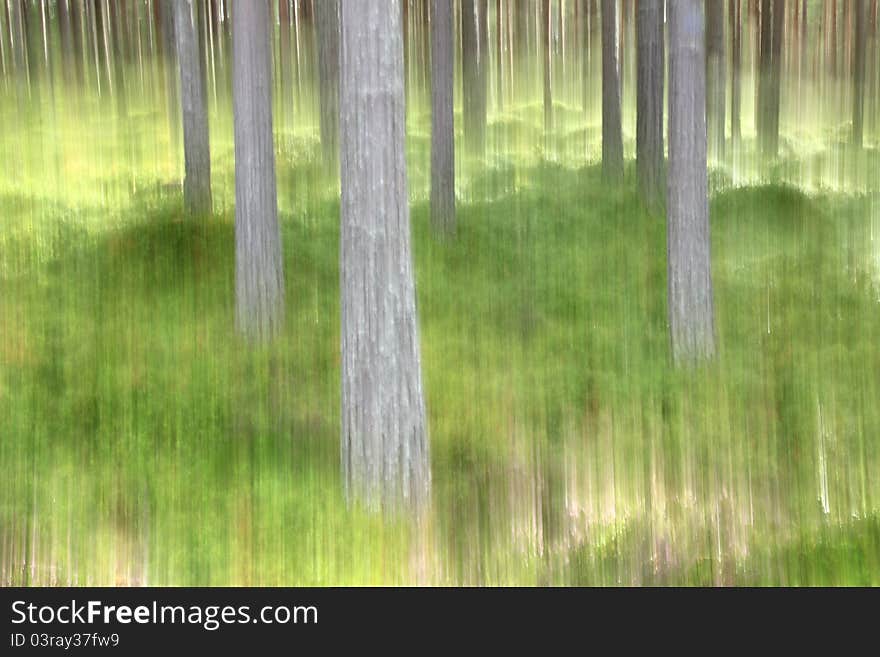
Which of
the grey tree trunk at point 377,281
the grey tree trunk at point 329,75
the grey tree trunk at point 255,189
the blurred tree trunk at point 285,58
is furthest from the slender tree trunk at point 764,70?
the grey tree trunk at point 377,281

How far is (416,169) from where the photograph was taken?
16234mm

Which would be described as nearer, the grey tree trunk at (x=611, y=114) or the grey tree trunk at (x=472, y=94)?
the grey tree trunk at (x=611, y=114)

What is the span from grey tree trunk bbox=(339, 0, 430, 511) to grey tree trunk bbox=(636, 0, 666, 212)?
802cm

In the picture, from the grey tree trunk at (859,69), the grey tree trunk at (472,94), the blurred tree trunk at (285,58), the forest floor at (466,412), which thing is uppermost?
the blurred tree trunk at (285,58)

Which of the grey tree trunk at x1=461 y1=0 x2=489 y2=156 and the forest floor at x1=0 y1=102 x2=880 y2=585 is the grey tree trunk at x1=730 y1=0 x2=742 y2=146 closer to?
the grey tree trunk at x1=461 y1=0 x2=489 y2=156

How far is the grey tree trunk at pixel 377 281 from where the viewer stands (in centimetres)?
577

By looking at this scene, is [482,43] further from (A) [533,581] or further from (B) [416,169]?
(A) [533,581]

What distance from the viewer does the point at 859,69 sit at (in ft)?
64.4

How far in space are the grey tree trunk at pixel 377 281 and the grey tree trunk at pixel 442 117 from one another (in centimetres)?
Answer: 608

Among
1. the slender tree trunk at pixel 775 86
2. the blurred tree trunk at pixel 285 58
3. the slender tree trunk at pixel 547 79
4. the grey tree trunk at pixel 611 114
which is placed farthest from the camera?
the blurred tree trunk at pixel 285 58

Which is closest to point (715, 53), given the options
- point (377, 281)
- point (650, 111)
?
point (650, 111)

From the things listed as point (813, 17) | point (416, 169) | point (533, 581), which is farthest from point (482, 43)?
point (533, 581)

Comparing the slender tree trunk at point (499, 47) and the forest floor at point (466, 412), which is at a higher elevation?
the slender tree trunk at point (499, 47)

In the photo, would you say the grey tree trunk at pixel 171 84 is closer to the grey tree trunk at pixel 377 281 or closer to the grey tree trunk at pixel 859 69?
the grey tree trunk at pixel 377 281
